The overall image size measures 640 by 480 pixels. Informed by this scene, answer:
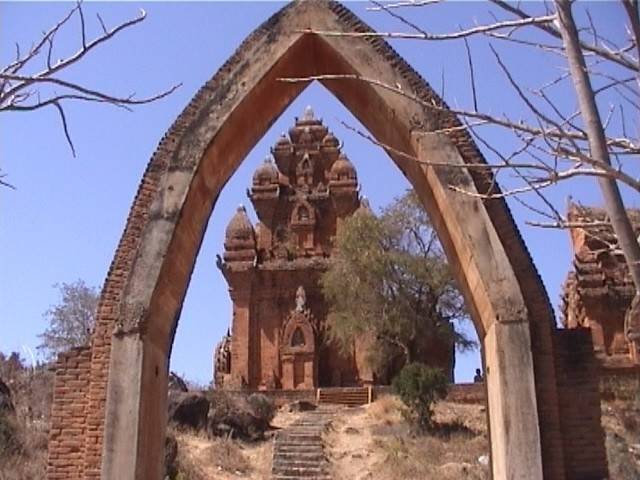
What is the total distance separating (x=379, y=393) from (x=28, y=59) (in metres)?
25.2

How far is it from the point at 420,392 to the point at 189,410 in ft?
19.4

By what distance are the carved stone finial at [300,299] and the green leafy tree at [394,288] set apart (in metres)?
4.33

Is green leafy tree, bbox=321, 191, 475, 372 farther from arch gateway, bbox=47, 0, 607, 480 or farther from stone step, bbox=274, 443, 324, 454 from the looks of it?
arch gateway, bbox=47, 0, 607, 480

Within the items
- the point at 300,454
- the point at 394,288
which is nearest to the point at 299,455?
the point at 300,454

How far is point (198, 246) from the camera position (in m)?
8.37

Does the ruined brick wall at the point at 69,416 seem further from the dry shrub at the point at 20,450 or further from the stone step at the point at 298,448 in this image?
the stone step at the point at 298,448

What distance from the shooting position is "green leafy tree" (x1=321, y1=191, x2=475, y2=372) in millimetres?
27109

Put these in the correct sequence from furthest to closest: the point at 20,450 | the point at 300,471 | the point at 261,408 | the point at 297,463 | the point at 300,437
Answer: the point at 261,408 < the point at 300,437 < the point at 297,463 < the point at 300,471 < the point at 20,450

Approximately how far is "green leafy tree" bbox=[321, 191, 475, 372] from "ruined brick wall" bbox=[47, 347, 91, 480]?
19630 mm

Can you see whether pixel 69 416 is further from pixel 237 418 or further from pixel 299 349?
pixel 299 349

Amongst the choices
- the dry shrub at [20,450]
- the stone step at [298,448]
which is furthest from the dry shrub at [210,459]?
the dry shrub at [20,450]

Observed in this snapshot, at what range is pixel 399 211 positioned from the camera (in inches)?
1137

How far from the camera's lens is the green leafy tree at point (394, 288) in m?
27.1

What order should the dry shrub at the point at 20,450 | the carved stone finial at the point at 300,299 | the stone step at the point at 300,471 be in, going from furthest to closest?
the carved stone finial at the point at 300,299 < the stone step at the point at 300,471 < the dry shrub at the point at 20,450
